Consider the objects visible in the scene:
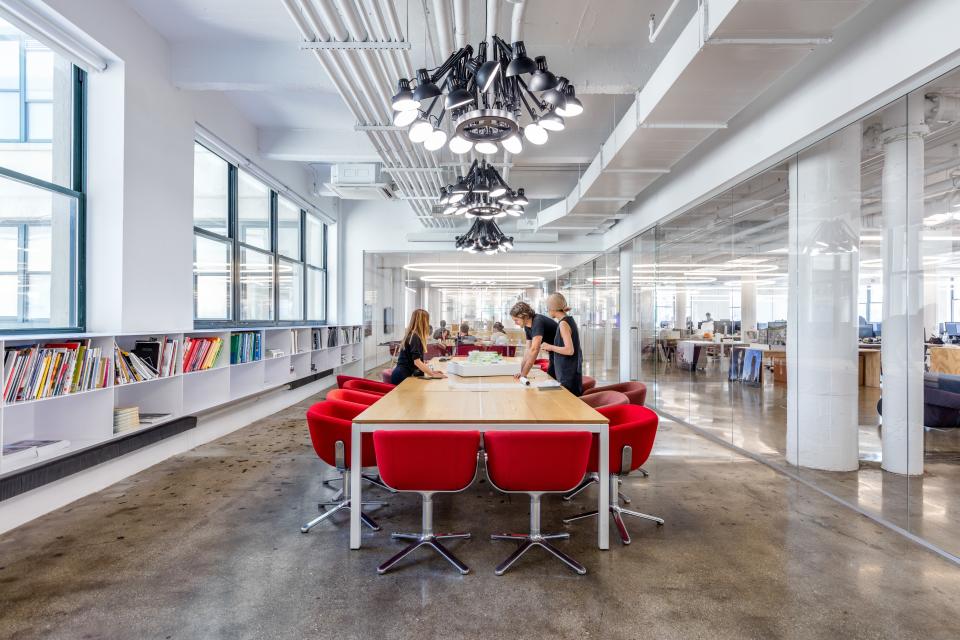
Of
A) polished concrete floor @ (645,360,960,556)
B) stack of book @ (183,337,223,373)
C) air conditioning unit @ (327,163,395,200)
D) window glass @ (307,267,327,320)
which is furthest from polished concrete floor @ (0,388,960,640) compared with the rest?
window glass @ (307,267,327,320)

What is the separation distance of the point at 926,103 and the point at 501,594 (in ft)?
13.3

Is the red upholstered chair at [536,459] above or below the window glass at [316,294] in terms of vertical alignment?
below

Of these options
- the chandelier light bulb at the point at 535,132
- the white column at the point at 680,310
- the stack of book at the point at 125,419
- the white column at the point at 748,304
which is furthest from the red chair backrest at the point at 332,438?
the white column at the point at 680,310

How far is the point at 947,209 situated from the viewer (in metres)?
2.95

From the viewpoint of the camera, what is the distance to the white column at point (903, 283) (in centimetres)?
315

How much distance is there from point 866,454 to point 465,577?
351 cm

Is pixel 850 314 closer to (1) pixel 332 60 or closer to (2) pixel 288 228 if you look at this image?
(1) pixel 332 60

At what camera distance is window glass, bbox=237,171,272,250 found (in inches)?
278

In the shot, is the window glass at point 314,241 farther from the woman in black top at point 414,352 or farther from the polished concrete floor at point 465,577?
the polished concrete floor at point 465,577

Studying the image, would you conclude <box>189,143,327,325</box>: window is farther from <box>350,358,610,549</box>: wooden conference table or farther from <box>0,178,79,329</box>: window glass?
<box>350,358,610,549</box>: wooden conference table

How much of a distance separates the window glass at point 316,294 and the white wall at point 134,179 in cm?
449

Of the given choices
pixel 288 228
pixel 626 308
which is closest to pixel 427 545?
pixel 288 228

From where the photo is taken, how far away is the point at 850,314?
4008mm

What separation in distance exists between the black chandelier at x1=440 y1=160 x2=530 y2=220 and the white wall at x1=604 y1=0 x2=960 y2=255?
2.32 metres
